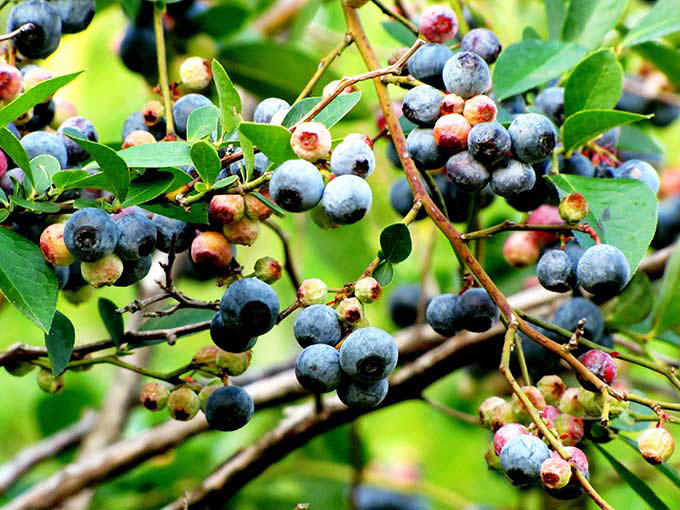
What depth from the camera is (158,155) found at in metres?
0.89

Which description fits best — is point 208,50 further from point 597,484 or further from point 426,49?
point 597,484

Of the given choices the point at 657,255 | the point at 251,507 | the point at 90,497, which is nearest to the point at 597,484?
the point at 657,255

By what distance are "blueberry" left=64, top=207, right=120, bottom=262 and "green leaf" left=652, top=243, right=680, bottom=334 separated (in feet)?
2.80

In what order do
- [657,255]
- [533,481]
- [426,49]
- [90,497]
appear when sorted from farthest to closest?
[90,497] → [657,255] → [426,49] → [533,481]

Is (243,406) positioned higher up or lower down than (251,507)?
higher up

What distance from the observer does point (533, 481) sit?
2.84ft

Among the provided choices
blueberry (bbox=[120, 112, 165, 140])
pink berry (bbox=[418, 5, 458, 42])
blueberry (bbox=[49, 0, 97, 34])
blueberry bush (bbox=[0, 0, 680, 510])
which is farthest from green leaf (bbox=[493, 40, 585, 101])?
blueberry (bbox=[49, 0, 97, 34])

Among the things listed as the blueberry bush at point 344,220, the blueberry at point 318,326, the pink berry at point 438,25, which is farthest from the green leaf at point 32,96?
the pink berry at point 438,25

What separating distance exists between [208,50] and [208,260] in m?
0.82

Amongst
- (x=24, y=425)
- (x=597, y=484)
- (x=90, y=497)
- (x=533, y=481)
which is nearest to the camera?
(x=533, y=481)

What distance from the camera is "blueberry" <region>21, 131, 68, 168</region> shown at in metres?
0.99

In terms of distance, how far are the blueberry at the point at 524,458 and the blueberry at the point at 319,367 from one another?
18cm

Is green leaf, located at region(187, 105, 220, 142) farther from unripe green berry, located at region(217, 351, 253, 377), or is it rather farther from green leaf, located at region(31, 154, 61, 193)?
unripe green berry, located at region(217, 351, 253, 377)

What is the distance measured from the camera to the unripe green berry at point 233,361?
3.36 feet
